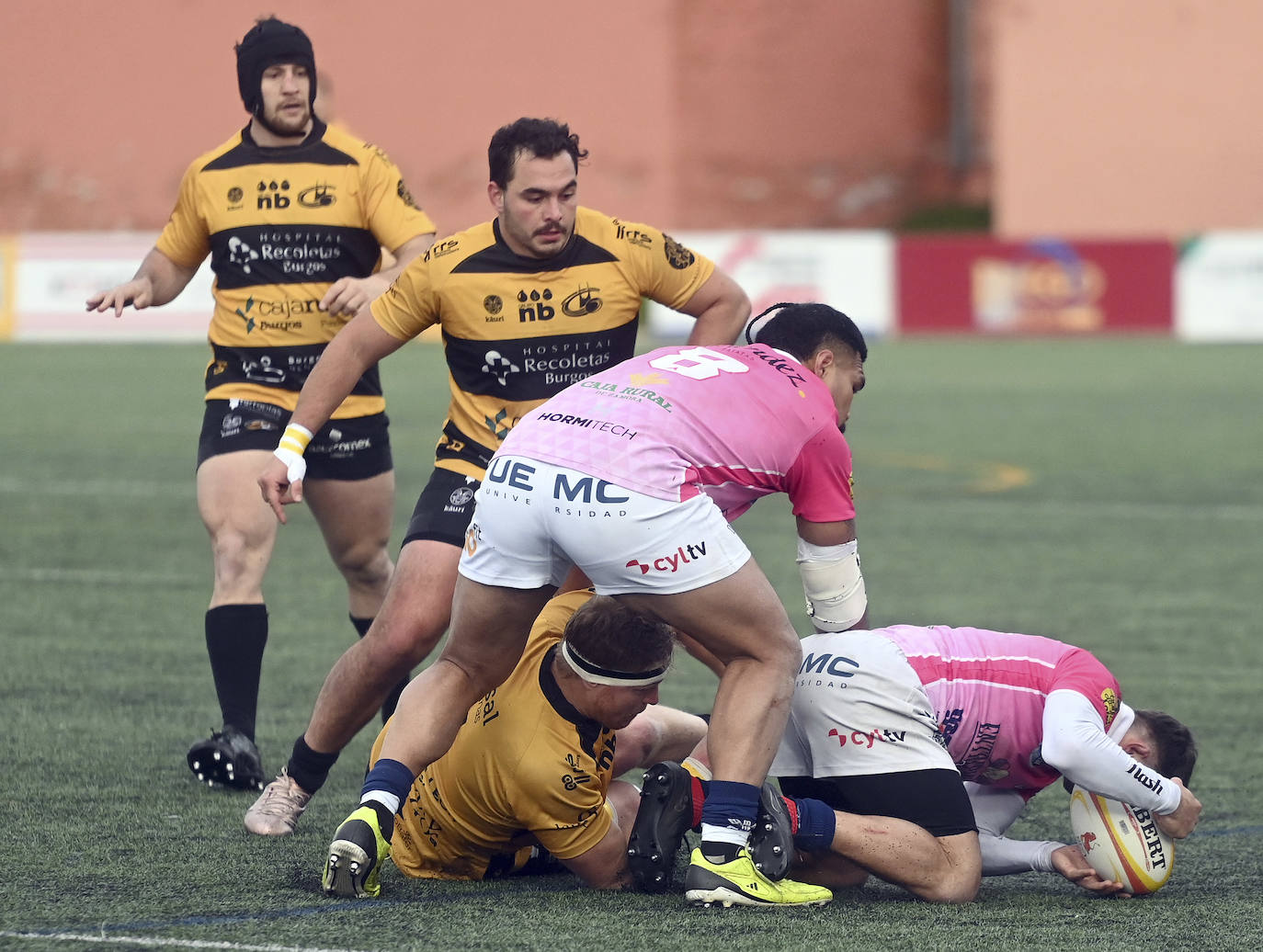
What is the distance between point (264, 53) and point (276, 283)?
733 millimetres

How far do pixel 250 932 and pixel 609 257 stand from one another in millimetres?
2230

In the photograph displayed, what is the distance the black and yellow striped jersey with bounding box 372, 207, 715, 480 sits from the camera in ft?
18.5

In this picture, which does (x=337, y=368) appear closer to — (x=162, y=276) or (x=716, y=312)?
(x=716, y=312)

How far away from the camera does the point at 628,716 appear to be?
4961mm

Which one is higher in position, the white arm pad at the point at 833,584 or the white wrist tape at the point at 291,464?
the white wrist tape at the point at 291,464

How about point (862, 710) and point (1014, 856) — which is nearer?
point (862, 710)

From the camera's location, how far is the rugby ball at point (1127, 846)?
16.5 feet

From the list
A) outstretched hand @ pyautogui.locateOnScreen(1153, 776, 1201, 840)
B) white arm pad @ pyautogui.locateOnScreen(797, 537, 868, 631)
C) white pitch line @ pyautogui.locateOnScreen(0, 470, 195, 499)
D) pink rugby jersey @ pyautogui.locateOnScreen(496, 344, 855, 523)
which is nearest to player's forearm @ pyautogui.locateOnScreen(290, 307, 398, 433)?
pink rugby jersey @ pyautogui.locateOnScreen(496, 344, 855, 523)

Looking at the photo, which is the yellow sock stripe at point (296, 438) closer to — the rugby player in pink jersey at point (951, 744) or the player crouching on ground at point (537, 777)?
the player crouching on ground at point (537, 777)

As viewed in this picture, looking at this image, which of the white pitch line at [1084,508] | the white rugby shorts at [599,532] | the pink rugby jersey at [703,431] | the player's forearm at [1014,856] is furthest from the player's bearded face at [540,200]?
the white pitch line at [1084,508]

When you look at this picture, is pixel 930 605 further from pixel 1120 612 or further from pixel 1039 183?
pixel 1039 183

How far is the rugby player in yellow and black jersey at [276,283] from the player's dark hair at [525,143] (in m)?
1.06

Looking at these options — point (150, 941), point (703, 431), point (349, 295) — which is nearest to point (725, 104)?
point (349, 295)

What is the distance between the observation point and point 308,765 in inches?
223
